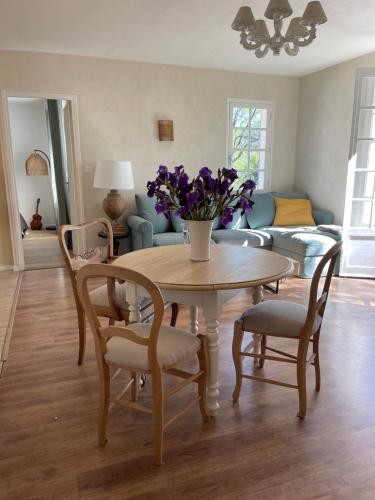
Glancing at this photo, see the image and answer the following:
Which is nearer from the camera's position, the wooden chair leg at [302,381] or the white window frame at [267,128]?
the wooden chair leg at [302,381]

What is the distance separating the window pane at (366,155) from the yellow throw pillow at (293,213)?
1002mm

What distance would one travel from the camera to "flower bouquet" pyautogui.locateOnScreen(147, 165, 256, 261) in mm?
1951

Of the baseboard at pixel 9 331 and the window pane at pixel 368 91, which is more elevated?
the window pane at pixel 368 91

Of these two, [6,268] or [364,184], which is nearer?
[364,184]

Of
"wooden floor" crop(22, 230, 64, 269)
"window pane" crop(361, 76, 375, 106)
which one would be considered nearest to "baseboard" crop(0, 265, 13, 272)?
"wooden floor" crop(22, 230, 64, 269)

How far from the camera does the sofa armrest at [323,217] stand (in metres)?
5.15

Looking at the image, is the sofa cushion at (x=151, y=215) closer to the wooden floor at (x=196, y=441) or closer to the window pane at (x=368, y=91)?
the wooden floor at (x=196, y=441)

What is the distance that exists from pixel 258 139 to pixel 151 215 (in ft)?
6.85

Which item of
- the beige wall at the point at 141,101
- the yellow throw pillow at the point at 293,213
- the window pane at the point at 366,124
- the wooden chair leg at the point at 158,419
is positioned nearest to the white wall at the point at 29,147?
the beige wall at the point at 141,101

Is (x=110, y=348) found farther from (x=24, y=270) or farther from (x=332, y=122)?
(x=332, y=122)

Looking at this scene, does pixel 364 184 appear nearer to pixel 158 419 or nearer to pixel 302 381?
pixel 302 381

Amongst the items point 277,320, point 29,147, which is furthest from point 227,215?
point 29,147

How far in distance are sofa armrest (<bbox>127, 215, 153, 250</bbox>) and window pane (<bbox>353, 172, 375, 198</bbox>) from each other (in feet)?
7.86

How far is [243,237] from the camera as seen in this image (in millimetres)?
4703
